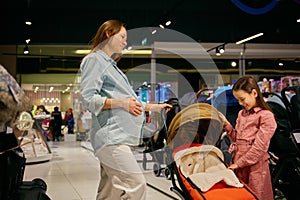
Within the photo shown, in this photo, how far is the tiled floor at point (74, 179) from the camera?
3869mm

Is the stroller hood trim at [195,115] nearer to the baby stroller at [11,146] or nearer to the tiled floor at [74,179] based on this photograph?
the baby stroller at [11,146]

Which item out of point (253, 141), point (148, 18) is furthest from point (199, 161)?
point (148, 18)

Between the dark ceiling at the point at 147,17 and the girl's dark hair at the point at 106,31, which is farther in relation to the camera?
the dark ceiling at the point at 147,17

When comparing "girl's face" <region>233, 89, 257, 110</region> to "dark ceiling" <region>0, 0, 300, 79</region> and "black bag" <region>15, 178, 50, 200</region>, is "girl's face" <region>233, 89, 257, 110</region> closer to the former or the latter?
"black bag" <region>15, 178, 50, 200</region>

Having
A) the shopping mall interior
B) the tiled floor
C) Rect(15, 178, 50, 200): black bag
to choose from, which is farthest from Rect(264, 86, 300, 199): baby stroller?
the shopping mall interior

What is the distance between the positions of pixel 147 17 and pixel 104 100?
7373 mm

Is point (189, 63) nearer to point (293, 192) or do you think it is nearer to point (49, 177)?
point (49, 177)

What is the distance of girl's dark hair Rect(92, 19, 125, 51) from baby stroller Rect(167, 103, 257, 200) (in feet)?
2.52

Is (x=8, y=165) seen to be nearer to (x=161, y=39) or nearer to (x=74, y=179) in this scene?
(x=74, y=179)

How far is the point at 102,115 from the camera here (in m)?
1.89

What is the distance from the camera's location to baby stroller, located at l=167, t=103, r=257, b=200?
6.70 feet

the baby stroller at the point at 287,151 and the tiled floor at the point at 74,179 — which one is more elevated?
the baby stroller at the point at 287,151

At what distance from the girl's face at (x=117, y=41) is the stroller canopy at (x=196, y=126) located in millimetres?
692

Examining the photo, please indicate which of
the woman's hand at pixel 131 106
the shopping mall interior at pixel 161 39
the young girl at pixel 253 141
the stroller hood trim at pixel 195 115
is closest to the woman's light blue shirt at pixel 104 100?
the woman's hand at pixel 131 106
